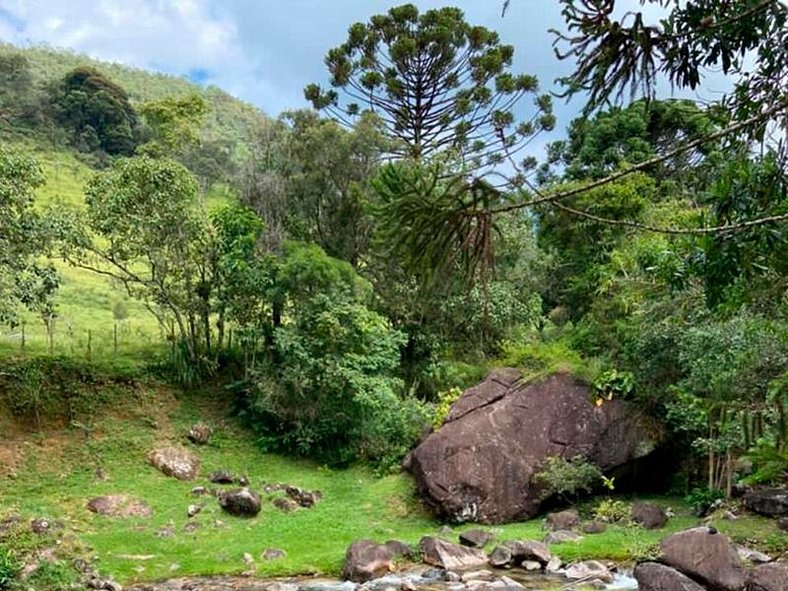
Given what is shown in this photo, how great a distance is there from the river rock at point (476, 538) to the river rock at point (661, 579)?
270cm

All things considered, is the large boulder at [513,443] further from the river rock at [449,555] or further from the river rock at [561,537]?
the river rock at [449,555]

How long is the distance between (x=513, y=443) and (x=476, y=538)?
2602 mm

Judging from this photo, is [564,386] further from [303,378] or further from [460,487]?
[303,378]

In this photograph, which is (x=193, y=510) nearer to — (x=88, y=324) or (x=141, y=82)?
(x=88, y=324)

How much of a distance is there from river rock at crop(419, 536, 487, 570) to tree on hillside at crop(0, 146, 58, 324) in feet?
24.4

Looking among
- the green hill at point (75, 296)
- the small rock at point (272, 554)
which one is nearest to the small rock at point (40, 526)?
the small rock at point (272, 554)

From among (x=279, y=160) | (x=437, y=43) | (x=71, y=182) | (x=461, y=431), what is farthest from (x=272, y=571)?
(x=71, y=182)

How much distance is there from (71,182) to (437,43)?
51.4ft

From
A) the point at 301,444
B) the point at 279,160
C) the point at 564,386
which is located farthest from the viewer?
the point at 279,160

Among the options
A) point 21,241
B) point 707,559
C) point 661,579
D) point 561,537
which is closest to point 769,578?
point 707,559

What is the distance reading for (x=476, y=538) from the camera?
1034cm

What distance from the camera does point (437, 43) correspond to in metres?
18.1

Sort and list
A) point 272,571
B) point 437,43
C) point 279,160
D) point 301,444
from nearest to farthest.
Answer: point 272,571 → point 301,444 → point 279,160 → point 437,43

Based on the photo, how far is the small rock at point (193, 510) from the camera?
11508mm
